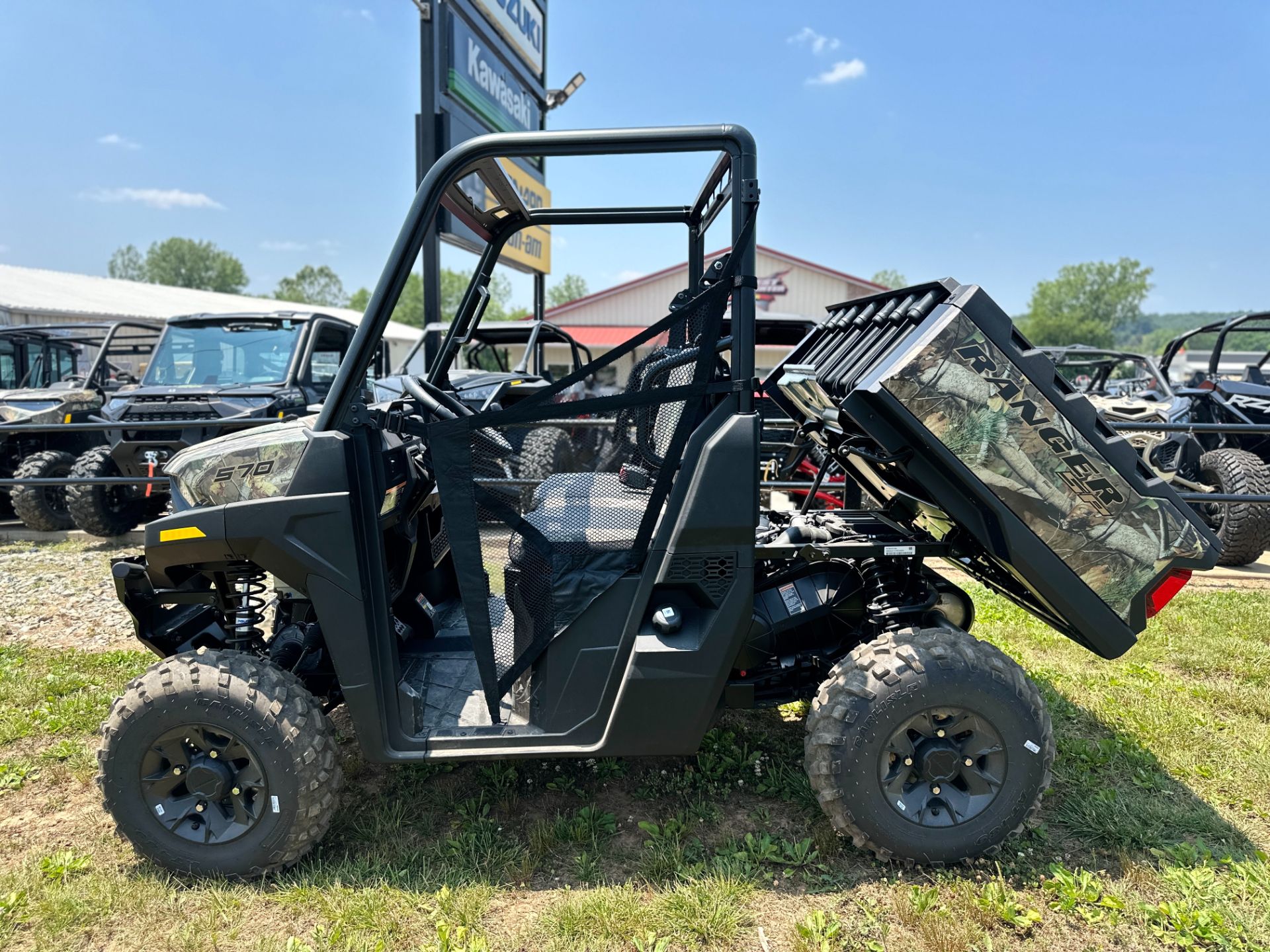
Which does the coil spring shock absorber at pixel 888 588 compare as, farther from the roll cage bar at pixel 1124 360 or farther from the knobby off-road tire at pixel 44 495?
the knobby off-road tire at pixel 44 495

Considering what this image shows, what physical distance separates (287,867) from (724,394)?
6.89 feet

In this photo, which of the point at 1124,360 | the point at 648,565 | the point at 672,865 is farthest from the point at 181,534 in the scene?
the point at 1124,360

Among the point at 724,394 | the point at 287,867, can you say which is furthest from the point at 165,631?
the point at 724,394

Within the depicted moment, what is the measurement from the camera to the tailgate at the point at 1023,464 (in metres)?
2.32

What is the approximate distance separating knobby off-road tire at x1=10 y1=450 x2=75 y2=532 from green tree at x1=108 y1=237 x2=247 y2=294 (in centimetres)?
9501

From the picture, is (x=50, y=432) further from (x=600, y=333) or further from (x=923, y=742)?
(x=600, y=333)

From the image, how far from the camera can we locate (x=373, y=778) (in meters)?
3.21

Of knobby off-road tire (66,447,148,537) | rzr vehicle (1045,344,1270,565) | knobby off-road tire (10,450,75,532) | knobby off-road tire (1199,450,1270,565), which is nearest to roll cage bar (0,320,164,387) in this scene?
knobby off-road tire (10,450,75,532)

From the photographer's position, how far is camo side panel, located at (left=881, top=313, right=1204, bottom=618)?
231 cm

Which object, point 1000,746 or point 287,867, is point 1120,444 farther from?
point 287,867

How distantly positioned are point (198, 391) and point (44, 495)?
7.47 feet

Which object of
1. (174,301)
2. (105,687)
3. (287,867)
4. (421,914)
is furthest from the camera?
(174,301)

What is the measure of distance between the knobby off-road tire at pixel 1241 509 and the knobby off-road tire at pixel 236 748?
7189 mm

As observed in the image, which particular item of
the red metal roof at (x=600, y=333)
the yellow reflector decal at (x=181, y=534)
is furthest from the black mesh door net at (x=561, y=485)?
the red metal roof at (x=600, y=333)
